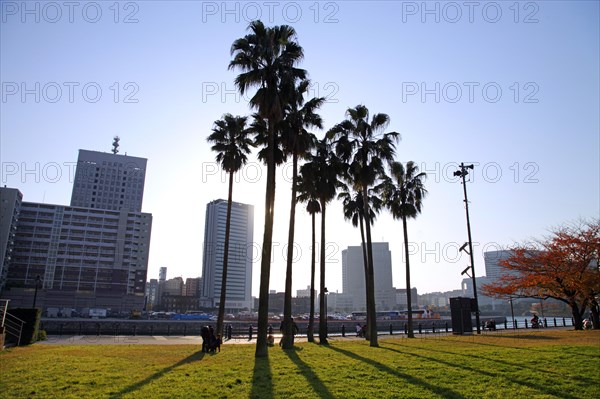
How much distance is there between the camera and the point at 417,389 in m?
11.4

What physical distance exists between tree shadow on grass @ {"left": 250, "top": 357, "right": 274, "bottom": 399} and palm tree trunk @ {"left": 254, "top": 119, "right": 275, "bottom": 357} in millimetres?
2166

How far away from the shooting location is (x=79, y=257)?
15062cm

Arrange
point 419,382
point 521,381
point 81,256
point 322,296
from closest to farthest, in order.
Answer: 1. point 419,382
2. point 521,381
3. point 322,296
4. point 81,256

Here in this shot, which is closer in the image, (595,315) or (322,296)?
(322,296)

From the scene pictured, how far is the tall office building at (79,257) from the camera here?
141m

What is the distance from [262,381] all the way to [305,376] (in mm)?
1658

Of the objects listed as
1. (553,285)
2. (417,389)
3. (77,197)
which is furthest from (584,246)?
(77,197)

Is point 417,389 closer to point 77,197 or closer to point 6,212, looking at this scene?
point 6,212

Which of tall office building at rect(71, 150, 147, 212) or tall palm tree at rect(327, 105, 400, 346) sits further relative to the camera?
tall office building at rect(71, 150, 147, 212)

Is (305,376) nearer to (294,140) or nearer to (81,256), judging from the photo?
(294,140)

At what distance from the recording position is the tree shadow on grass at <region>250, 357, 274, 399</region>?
10672 millimetres

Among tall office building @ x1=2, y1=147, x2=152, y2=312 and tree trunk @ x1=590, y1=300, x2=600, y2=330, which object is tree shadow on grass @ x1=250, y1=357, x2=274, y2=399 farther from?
tall office building @ x1=2, y1=147, x2=152, y2=312

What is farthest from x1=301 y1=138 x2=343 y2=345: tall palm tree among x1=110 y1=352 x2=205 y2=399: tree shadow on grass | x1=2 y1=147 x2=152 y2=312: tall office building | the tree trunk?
x1=2 y1=147 x2=152 y2=312: tall office building

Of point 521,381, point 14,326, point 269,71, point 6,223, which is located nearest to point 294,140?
point 269,71
